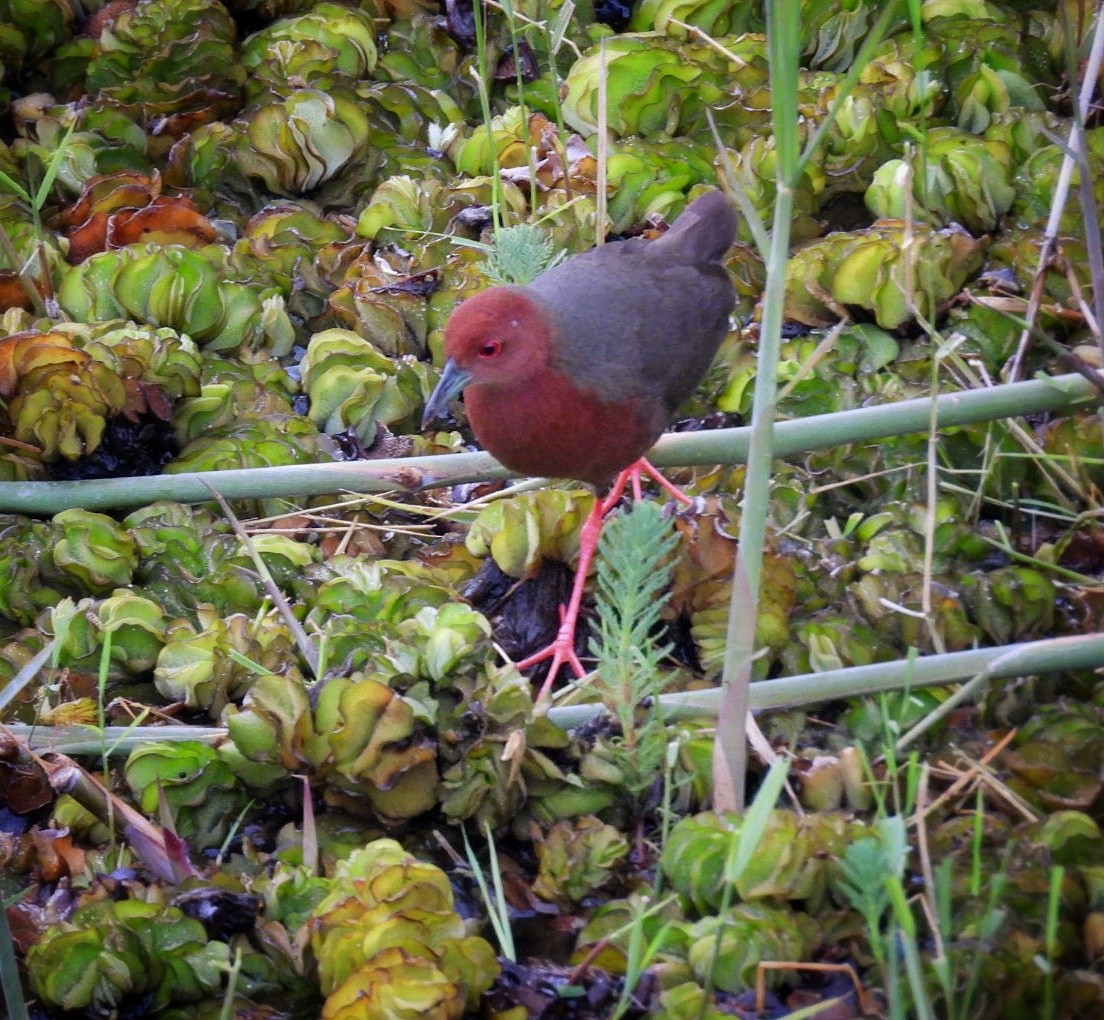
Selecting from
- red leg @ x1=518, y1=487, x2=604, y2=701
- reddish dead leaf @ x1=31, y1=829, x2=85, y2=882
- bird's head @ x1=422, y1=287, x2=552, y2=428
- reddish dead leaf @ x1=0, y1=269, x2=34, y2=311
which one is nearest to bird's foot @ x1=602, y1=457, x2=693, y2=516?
red leg @ x1=518, y1=487, x2=604, y2=701

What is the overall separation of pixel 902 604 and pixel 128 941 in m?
1.46

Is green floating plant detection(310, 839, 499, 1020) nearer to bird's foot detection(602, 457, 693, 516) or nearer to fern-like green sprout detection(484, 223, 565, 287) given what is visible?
bird's foot detection(602, 457, 693, 516)

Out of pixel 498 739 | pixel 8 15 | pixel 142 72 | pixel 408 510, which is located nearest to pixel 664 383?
pixel 408 510

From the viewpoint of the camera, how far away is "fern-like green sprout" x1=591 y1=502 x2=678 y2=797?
1.96 meters

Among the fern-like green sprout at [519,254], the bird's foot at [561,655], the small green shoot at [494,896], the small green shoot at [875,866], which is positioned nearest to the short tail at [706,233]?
the fern-like green sprout at [519,254]

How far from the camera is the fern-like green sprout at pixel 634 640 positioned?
6.41 feet

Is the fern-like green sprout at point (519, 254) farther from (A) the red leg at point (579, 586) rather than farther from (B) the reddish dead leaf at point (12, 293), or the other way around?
(B) the reddish dead leaf at point (12, 293)

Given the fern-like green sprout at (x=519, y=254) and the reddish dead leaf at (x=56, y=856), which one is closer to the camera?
the reddish dead leaf at (x=56, y=856)

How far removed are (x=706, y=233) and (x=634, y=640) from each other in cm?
132

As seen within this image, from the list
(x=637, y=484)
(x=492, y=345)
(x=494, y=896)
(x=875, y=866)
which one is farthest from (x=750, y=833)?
(x=637, y=484)

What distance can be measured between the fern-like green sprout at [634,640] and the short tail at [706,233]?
111cm

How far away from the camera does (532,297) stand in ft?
9.21

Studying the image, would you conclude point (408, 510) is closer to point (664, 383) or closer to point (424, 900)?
point (664, 383)

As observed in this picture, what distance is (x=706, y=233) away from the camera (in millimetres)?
3076
